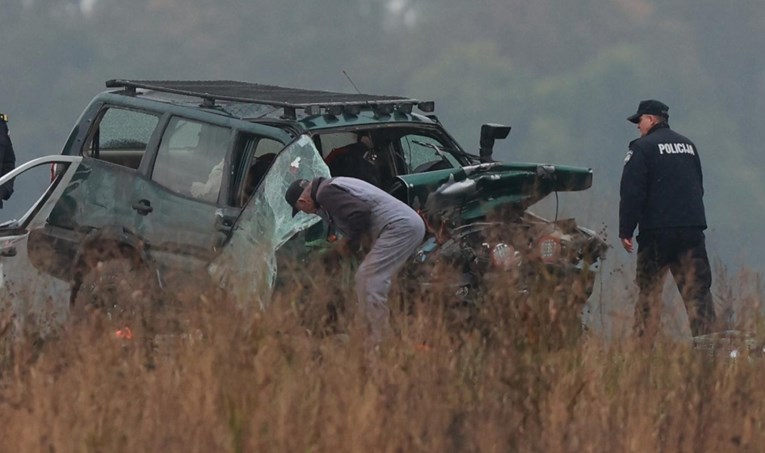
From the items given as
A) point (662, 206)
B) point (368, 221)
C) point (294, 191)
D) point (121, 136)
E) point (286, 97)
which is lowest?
point (368, 221)

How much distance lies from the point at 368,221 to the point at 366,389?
3.88 metres

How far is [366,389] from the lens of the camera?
6.70 metres

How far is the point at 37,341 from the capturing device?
26.1 feet

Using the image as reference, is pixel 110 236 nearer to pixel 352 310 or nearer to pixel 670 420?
pixel 352 310

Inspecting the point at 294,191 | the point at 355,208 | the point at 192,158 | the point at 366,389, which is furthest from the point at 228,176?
the point at 366,389

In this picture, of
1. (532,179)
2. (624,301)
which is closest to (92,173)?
(532,179)

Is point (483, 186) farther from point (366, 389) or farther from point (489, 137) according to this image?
point (366, 389)

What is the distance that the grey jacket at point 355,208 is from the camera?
10.4m

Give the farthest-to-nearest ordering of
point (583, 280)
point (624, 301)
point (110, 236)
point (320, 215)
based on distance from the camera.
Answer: point (110, 236) → point (320, 215) → point (624, 301) → point (583, 280)

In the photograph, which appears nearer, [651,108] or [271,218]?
[271,218]

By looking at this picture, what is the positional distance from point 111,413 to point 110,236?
4940 millimetres

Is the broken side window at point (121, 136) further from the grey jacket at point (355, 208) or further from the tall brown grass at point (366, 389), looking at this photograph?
the tall brown grass at point (366, 389)

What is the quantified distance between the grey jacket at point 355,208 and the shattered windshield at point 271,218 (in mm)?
212

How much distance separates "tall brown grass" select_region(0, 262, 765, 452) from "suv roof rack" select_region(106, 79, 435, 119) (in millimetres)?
3340
